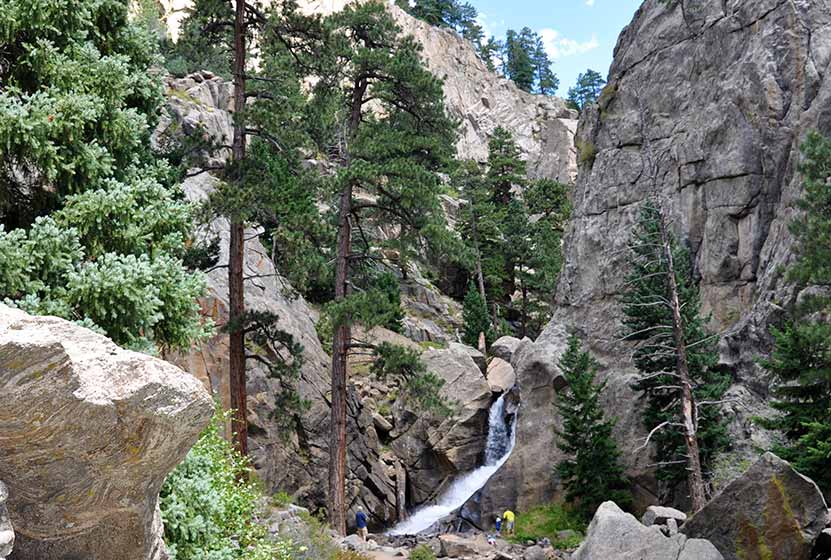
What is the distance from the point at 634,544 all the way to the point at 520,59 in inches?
3343

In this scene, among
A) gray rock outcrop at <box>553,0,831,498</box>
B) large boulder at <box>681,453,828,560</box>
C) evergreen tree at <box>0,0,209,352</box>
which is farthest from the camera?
gray rock outcrop at <box>553,0,831,498</box>

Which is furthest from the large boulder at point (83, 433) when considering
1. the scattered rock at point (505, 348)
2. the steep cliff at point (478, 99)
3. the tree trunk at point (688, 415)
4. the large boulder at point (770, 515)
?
the steep cliff at point (478, 99)

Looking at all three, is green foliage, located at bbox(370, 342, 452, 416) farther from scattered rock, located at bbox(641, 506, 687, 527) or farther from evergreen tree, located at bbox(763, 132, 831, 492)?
evergreen tree, located at bbox(763, 132, 831, 492)

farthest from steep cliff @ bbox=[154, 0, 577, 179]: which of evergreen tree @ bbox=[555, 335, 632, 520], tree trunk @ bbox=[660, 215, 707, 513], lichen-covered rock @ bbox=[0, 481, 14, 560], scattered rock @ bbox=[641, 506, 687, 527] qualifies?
lichen-covered rock @ bbox=[0, 481, 14, 560]

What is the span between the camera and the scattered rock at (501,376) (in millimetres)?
33188

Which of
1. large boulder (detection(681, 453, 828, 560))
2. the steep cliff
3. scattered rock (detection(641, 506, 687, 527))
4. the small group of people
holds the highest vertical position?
the steep cliff

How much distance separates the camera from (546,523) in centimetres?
2539

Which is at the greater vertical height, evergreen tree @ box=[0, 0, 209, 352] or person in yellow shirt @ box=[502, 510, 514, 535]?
evergreen tree @ box=[0, 0, 209, 352]

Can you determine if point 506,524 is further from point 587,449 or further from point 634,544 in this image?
point 634,544

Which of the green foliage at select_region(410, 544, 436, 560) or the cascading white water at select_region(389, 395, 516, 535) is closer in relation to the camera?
the green foliage at select_region(410, 544, 436, 560)

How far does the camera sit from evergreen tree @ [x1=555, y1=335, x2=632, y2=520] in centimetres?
2425

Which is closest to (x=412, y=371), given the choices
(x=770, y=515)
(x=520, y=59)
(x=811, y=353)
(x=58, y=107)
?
(x=770, y=515)

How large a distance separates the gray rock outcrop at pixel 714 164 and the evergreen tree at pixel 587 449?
1.02m

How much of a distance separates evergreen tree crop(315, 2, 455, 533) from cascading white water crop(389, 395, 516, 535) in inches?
399
